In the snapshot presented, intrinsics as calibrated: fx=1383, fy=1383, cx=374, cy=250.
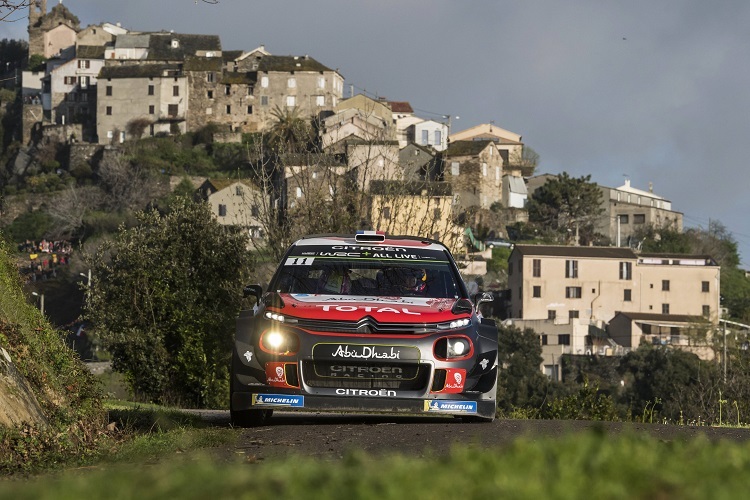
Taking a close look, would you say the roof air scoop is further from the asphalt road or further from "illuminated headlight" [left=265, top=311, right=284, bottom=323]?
"illuminated headlight" [left=265, top=311, right=284, bottom=323]

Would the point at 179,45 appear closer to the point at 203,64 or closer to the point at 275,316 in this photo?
the point at 203,64

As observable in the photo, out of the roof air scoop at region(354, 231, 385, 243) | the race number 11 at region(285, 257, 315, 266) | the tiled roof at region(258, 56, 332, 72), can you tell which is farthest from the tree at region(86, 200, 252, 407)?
the tiled roof at region(258, 56, 332, 72)

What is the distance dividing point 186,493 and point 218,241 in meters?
23.6

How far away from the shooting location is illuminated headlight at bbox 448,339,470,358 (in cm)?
1160

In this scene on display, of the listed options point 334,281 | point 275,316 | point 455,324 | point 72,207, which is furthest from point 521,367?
point 275,316

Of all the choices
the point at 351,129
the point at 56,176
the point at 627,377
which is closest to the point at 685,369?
the point at 627,377

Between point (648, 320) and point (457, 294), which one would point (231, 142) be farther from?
point (457, 294)

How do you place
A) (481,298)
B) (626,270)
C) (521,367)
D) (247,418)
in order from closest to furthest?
(247,418) → (481,298) → (521,367) → (626,270)

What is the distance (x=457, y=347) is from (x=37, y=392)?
136 inches

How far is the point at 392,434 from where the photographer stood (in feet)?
35.9

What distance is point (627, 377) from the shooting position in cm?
8194

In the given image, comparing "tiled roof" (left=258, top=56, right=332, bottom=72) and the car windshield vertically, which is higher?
"tiled roof" (left=258, top=56, right=332, bottom=72)

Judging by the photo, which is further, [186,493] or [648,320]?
[648,320]

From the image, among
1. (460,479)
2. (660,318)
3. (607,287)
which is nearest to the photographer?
(460,479)
